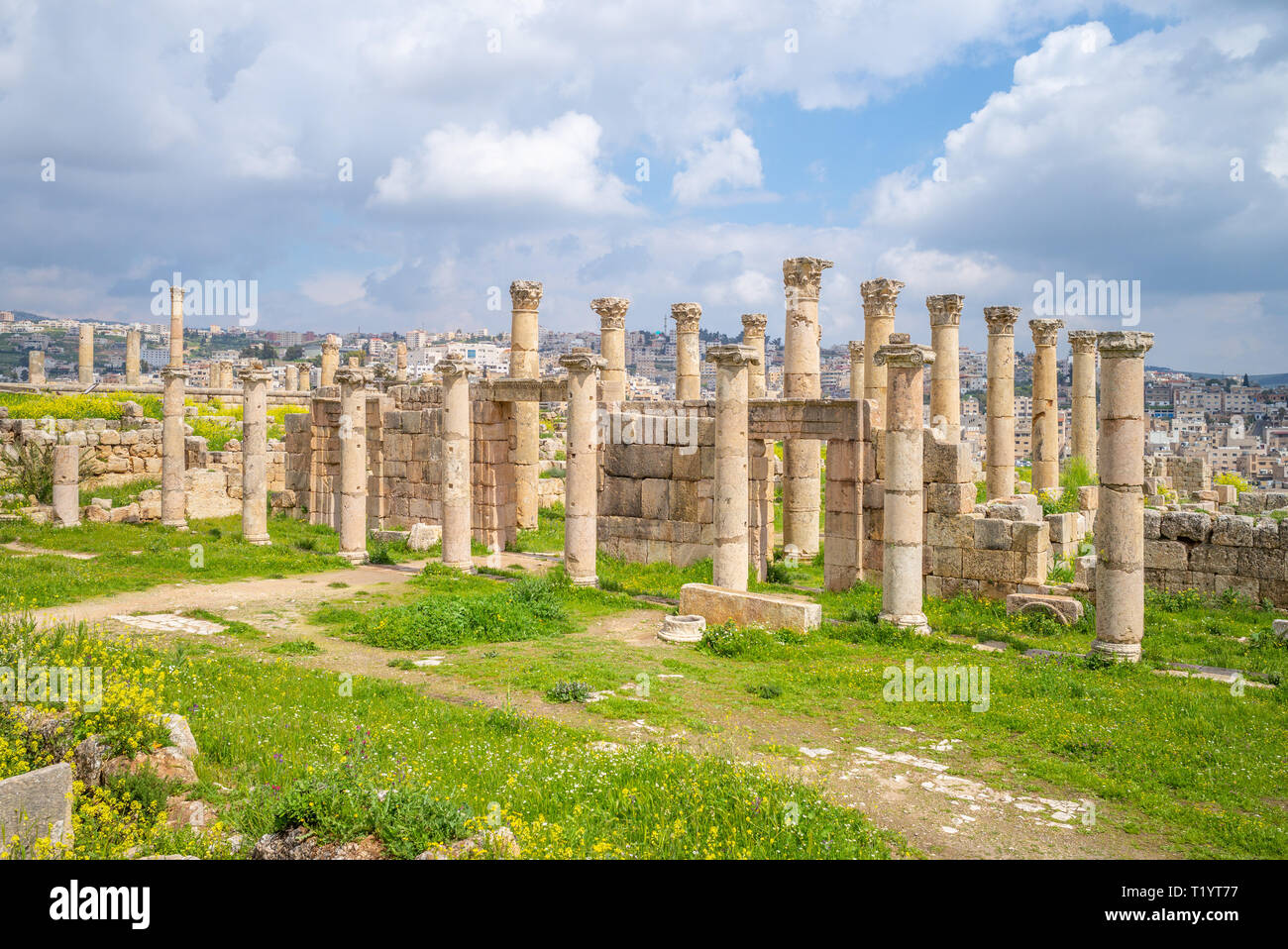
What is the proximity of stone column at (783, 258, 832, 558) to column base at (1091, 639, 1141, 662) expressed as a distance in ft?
30.7

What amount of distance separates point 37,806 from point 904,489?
12567 mm

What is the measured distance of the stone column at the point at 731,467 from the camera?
1708 centimetres

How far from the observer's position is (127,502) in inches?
1129

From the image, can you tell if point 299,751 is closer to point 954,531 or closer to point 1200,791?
point 1200,791

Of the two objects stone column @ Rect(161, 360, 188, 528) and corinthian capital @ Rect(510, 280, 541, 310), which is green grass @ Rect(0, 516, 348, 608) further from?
corinthian capital @ Rect(510, 280, 541, 310)

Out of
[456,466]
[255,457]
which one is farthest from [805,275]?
[255,457]

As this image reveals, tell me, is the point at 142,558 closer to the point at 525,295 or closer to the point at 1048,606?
the point at 525,295

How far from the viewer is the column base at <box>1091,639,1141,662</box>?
42.9 ft

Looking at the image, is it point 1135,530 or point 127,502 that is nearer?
point 1135,530

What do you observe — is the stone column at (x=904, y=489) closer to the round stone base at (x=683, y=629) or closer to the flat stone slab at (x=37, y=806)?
the round stone base at (x=683, y=629)

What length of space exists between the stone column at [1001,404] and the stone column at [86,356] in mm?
47448

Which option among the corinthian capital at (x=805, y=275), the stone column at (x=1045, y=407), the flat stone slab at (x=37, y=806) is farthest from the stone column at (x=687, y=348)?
the flat stone slab at (x=37, y=806)
